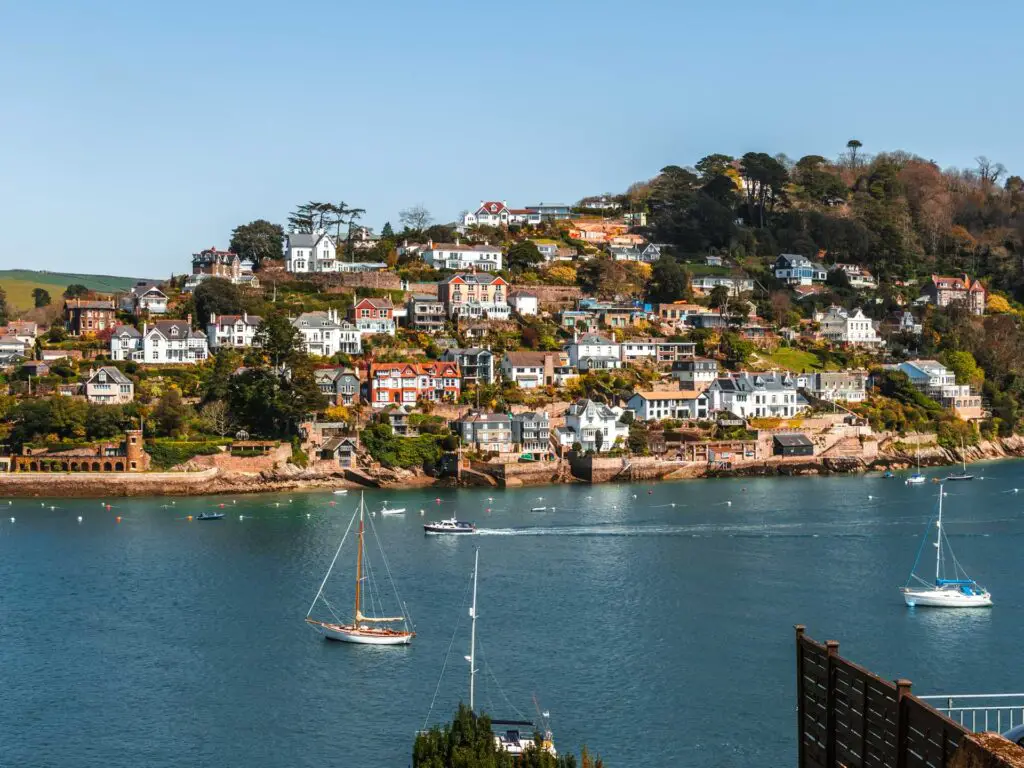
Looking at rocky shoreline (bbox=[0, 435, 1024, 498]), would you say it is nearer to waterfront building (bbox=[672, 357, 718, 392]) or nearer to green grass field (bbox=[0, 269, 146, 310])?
waterfront building (bbox=[672, 357, 718, 392])

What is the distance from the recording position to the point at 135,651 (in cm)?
2792

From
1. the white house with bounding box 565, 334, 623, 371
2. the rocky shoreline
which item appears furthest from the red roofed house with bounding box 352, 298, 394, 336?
the rocky shoreline

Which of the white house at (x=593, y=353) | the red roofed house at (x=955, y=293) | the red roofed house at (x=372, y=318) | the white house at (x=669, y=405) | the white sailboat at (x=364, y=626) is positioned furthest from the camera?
the red roofed house at (x=955, y=293)

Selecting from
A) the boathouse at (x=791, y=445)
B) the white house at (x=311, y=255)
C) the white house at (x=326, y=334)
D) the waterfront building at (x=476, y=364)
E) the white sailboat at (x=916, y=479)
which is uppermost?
the white house at (x=311, y=255)

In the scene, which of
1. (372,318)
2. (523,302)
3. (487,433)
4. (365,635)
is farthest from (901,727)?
(523,302)

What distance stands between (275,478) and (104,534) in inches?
491

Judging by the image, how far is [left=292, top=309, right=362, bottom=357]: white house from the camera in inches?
2562

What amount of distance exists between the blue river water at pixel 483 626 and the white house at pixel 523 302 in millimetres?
25894

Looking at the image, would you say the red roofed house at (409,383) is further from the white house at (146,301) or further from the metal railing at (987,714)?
the metal railing at (987,714)

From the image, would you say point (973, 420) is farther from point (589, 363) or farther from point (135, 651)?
point (135, 651)

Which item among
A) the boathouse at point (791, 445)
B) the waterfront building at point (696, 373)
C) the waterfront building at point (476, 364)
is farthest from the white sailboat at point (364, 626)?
the waterfront building at point (696, 373)

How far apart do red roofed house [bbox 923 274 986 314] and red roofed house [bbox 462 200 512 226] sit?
31.1m

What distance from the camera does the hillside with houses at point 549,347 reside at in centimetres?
5588

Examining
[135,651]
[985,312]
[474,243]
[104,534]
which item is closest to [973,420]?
[985,312]
